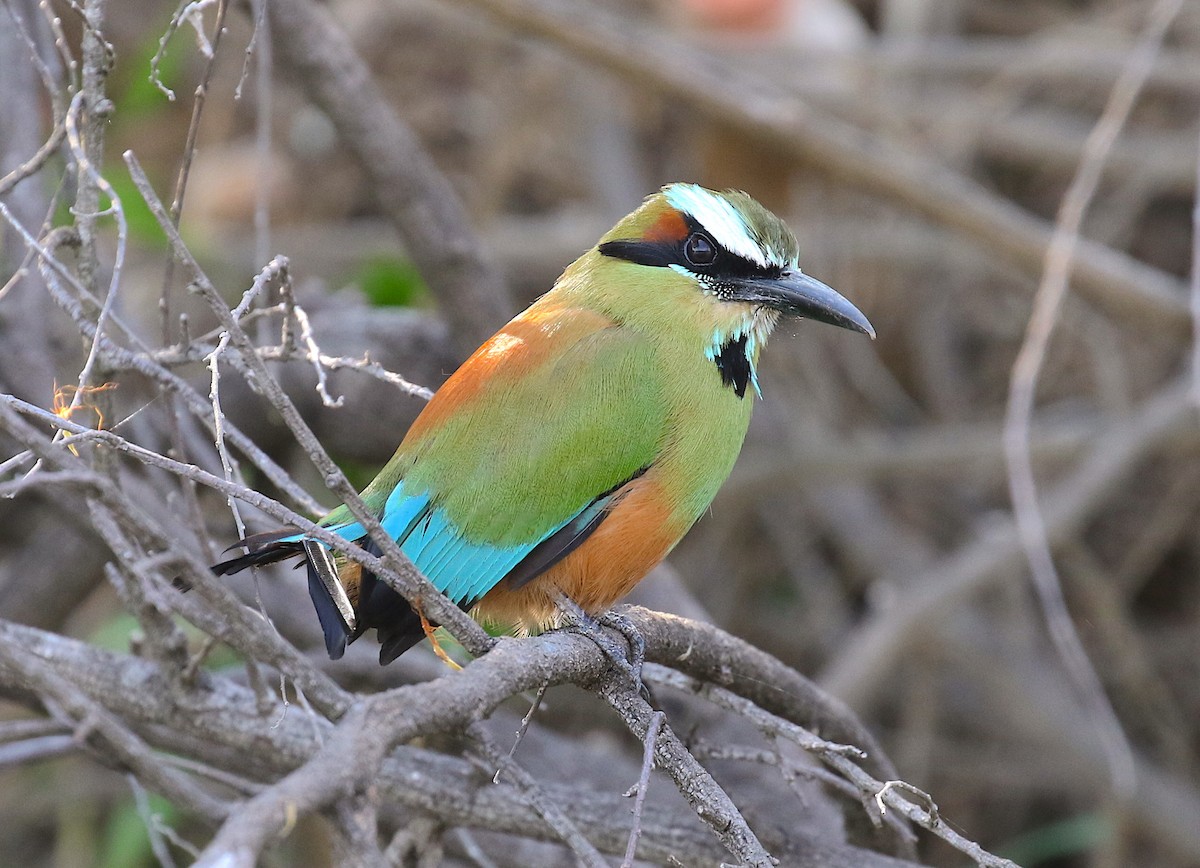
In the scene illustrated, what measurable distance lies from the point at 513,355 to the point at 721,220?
1.71ft

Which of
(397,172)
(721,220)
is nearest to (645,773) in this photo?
(721,220)

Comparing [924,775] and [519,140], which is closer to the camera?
[924,775]

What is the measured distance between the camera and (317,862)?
12.5 ft

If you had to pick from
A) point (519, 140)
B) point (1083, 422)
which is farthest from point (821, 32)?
point (1083, 422)

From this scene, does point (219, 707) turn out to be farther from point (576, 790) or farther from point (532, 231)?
point (532, 231)

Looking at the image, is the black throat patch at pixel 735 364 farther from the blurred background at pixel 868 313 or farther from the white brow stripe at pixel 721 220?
the blurred background at pixel 868 313

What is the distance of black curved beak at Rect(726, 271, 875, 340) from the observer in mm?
2736

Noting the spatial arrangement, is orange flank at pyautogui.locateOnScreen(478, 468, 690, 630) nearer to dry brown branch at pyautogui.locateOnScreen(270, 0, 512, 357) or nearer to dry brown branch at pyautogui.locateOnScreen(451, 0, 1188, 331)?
dry brown branch at pyautogui.locateOnScreen(270, 0, 512, 357)

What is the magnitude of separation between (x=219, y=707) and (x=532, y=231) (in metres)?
3.84

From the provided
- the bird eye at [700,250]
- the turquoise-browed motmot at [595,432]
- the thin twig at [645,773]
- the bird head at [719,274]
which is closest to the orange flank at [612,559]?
the turquoise-browed motmot at [595,432]

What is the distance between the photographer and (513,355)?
267 cm

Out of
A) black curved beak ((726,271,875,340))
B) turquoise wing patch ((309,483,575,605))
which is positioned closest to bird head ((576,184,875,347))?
black curved beak ((726,271,875,340))

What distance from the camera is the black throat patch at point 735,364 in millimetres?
2746

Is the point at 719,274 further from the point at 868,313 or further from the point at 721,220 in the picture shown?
the point at 868,313
